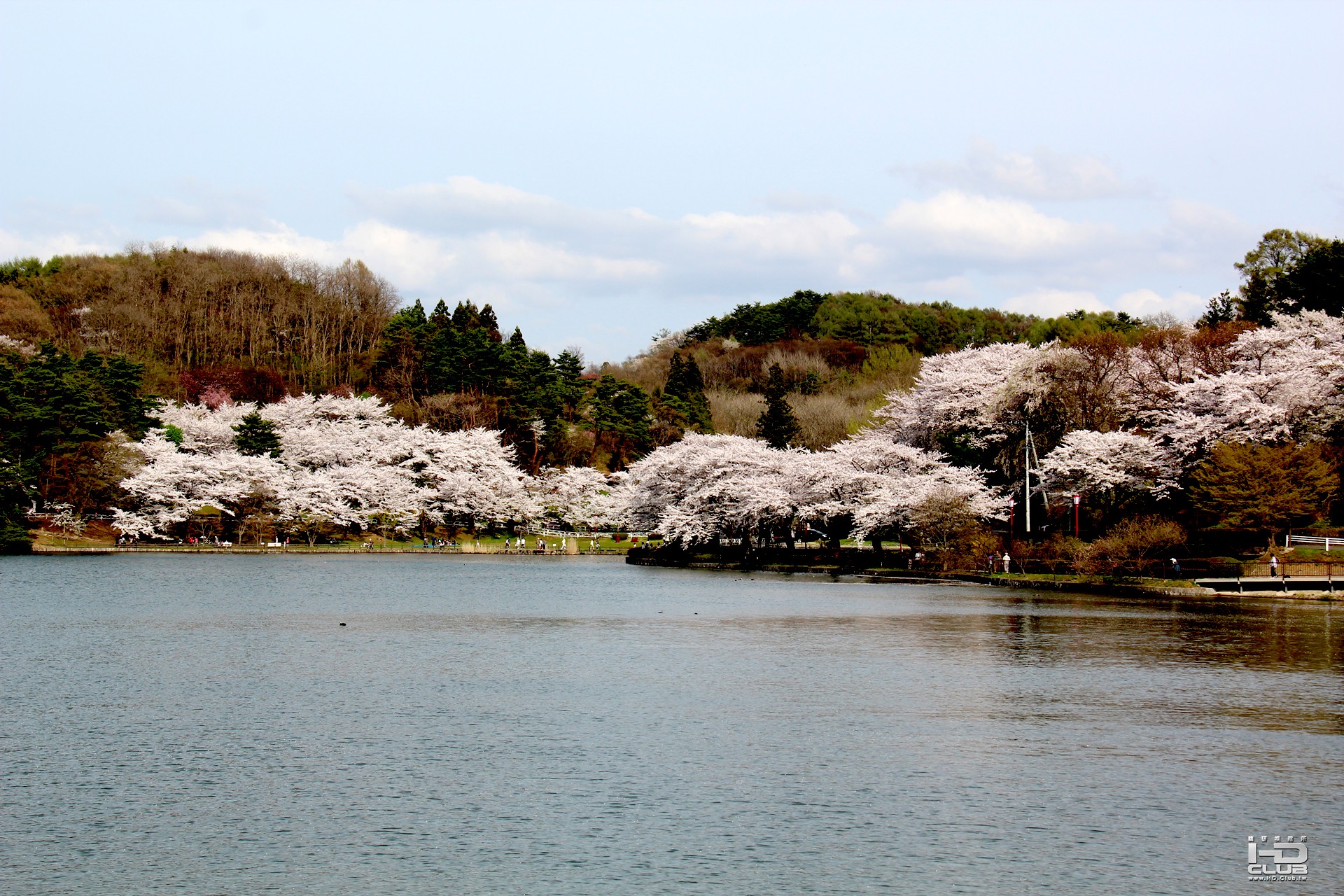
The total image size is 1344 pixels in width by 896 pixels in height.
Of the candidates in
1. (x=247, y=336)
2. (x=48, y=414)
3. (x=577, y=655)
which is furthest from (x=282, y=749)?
(x=247, y=336)

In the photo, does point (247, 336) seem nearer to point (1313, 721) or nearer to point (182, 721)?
point (182, 721)

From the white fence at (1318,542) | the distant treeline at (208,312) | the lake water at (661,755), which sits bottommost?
the lake water at (661,755)

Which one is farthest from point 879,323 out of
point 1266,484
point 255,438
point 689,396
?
point 1266,484

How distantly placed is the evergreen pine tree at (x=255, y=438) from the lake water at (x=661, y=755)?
144 feet

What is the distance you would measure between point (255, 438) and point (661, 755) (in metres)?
65.0

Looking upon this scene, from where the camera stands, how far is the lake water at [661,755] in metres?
11.9

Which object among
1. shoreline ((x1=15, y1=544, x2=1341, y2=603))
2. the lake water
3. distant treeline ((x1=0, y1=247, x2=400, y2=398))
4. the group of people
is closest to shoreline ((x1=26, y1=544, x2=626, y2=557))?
shoreline ((x1=15, y1=544, x2=1341, y2=603))

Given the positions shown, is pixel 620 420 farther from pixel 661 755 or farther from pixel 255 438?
pixel 661 755

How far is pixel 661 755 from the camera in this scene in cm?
1655

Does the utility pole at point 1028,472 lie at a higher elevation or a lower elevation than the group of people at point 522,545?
higher

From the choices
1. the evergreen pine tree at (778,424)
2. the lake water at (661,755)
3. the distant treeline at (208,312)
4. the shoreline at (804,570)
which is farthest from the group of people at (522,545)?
the lake water at (661,755)

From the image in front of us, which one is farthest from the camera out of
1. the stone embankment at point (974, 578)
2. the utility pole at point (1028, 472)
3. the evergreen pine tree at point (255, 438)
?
the evergreen pine tree at point (255, 438)

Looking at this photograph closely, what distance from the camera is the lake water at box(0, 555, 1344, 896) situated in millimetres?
11891

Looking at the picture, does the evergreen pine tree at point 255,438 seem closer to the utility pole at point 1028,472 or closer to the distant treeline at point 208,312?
the distant treeline at point 208,312
